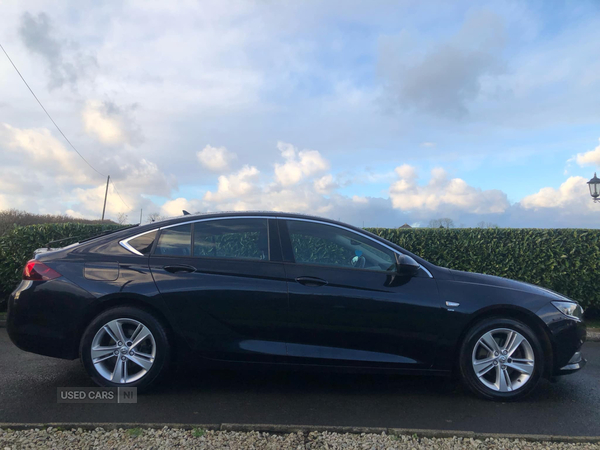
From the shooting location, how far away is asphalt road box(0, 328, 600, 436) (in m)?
A: 3.40

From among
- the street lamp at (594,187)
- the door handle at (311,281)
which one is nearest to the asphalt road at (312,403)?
the door handle at (311,281)

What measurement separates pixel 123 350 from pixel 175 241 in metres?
1.01

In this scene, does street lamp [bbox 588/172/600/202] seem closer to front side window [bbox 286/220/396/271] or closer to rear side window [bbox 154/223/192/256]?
front side window [bbox 286/220/396/271]

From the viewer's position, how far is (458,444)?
9.78 ft

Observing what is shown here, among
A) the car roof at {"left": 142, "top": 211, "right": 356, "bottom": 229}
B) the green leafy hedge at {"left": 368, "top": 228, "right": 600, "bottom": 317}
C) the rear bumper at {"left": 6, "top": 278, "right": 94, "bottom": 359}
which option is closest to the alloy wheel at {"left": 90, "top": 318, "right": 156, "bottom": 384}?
the rear bumper at {"left": 6, "top": 278, "right": 94, "bottom": 359}

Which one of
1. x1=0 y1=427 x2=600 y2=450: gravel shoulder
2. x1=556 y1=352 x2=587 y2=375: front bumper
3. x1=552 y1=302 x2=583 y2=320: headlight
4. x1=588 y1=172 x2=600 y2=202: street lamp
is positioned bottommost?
x1=0 y1=427 x2=600 y2=450: gravel shoulder

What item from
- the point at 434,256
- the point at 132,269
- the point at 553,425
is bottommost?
the point at 553,425

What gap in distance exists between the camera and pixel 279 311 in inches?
151

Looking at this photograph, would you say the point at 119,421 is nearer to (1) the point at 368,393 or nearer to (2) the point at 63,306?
(2) the point at 63,306

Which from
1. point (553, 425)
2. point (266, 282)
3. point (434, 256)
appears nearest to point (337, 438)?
point (266, 282)

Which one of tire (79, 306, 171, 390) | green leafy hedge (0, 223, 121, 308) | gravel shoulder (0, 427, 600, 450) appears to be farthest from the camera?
green leafy hedge (0, 223, 121, 308)

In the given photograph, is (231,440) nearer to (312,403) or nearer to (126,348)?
(312,403)

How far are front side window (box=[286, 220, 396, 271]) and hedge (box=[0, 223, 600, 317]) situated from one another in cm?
457

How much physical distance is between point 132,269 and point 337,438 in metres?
2.17
